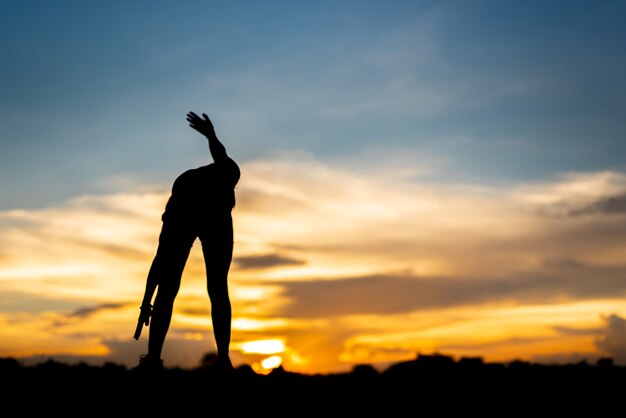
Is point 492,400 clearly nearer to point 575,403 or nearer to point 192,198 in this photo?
point 575,403

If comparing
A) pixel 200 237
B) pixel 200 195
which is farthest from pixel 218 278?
pixel 200 195

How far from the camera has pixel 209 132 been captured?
1252 centimetres

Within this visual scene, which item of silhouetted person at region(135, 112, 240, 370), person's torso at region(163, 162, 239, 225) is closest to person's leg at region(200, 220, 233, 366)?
silhouetted person at region(135, 112, 240, 370)

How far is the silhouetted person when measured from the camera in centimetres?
1234

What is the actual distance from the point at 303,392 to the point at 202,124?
17.6 ft

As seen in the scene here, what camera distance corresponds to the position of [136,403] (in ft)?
32.1

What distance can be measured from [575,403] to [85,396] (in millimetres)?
7788

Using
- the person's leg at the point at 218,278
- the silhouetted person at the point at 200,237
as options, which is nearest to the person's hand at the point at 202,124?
the silhouetted person at the point at 200,237

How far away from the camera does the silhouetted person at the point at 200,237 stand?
12344 millimetres

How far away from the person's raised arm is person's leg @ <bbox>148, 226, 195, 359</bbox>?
5.41 feet

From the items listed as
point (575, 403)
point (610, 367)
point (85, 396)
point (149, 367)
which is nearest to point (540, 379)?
point (575, 403)

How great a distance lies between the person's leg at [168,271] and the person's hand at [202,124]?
6.52 feet

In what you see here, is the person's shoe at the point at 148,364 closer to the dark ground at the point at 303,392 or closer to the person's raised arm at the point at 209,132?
the dark ground at the point at 303,392

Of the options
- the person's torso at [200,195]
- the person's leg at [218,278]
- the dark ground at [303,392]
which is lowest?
the dark ground at [303,392]
